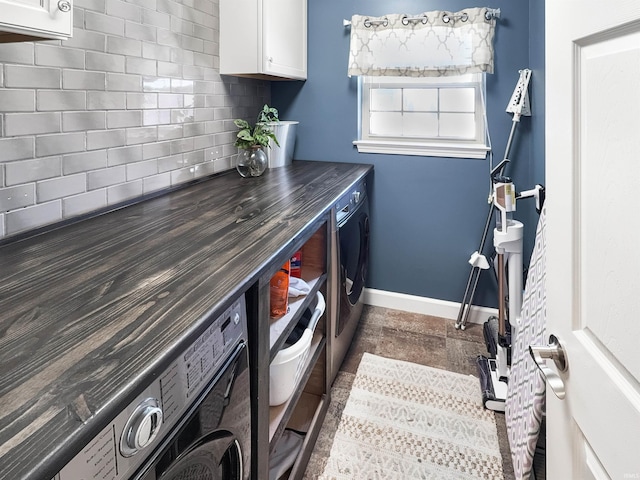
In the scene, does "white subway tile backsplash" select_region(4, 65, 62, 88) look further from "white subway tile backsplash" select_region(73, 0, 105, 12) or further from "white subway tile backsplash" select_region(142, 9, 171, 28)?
"white subway tile backsplash" select_region(142, 9, 171, 28)

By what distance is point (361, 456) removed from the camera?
1.71 metres

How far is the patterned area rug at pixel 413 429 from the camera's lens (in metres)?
1.65

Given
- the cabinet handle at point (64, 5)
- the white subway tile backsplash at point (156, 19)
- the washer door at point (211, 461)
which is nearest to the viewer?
the washer door at point (211, 461)

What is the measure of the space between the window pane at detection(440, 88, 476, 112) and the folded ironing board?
53.4 inches

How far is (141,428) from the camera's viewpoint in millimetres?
609

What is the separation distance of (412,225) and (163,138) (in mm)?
1674

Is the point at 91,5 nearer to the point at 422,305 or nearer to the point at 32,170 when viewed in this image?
the point at 32,170

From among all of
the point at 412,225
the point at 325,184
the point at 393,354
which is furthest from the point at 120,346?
the point at 412,225

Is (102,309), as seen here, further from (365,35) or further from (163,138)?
(365,35)

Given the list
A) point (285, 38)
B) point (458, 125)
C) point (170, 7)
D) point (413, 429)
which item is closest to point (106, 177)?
point (170, 7)

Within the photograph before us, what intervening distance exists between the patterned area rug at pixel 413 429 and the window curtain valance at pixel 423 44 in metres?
1.75

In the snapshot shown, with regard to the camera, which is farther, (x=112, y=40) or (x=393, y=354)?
(x=393, y=354)

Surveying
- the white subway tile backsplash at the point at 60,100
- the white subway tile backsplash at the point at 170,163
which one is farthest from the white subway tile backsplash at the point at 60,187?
the white subway tile backsplash at the point at 170,163

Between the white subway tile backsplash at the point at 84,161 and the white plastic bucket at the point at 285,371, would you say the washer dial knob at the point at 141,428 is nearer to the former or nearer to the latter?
the white plastic bucket at the point at 285,371
